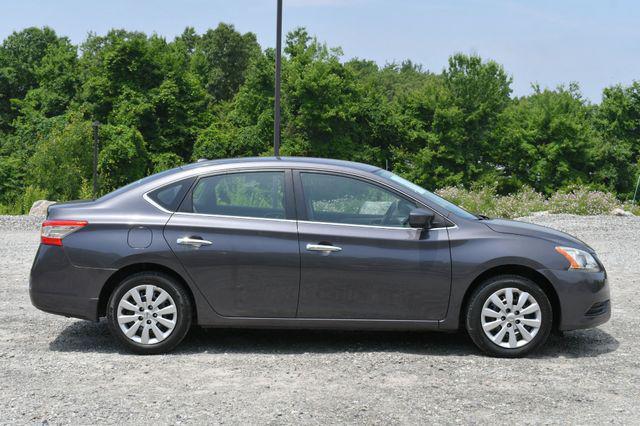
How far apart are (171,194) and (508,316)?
Answer: 2.97 meters

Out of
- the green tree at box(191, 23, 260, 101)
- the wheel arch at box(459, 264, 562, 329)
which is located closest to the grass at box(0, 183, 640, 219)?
the wheel arch at box(459, 264, 562, 329)

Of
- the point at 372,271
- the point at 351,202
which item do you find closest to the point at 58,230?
the point at 351,202

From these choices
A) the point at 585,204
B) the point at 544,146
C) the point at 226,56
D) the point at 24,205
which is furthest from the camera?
the point at 226,56

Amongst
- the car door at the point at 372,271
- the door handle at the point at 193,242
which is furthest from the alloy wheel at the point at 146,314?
the car door at the point at 372,271

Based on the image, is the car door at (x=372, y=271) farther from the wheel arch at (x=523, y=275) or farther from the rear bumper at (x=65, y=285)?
the rear bumper at (x=65, y=285)

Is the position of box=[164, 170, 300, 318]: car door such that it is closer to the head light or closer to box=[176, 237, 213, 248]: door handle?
box=[176, 237, 213, 248]: door handle

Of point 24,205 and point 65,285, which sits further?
point 24,205

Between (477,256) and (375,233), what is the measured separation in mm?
845

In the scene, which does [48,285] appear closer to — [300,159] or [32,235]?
[300,159]

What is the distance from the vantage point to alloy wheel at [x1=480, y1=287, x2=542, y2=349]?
625 cm

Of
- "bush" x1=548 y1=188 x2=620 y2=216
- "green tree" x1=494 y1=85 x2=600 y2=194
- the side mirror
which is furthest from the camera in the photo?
"green tree" x1=494 y1=85 x2=600 y2=194

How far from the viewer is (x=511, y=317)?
6281 mm

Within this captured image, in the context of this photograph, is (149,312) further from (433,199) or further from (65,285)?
(433,199)

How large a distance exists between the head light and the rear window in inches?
124
